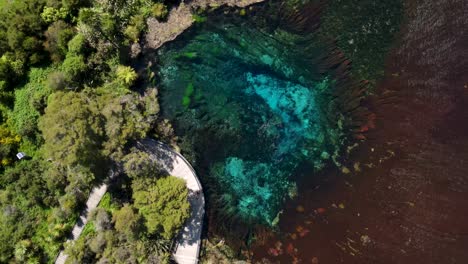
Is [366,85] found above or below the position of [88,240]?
above

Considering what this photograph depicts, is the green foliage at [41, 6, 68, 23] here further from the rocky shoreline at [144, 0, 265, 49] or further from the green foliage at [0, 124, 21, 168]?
the green foliage at [0, 124, 21, 168]

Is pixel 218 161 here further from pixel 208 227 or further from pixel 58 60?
pixel 58 60

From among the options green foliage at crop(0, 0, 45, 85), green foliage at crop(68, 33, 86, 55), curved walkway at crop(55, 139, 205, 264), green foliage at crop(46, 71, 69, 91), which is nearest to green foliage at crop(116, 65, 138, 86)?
green foliage at crop(68, 33, 86, 55)

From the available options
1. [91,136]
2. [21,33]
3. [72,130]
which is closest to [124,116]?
[91,136]

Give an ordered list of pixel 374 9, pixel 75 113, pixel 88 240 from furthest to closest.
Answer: pixel 374 9 < pixel 88 240 < pixel 75 113

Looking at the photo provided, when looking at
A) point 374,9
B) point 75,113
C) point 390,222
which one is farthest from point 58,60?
point 390,222

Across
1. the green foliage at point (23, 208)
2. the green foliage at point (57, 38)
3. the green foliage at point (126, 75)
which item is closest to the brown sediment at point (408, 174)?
the green foliage at point (126, 75)
